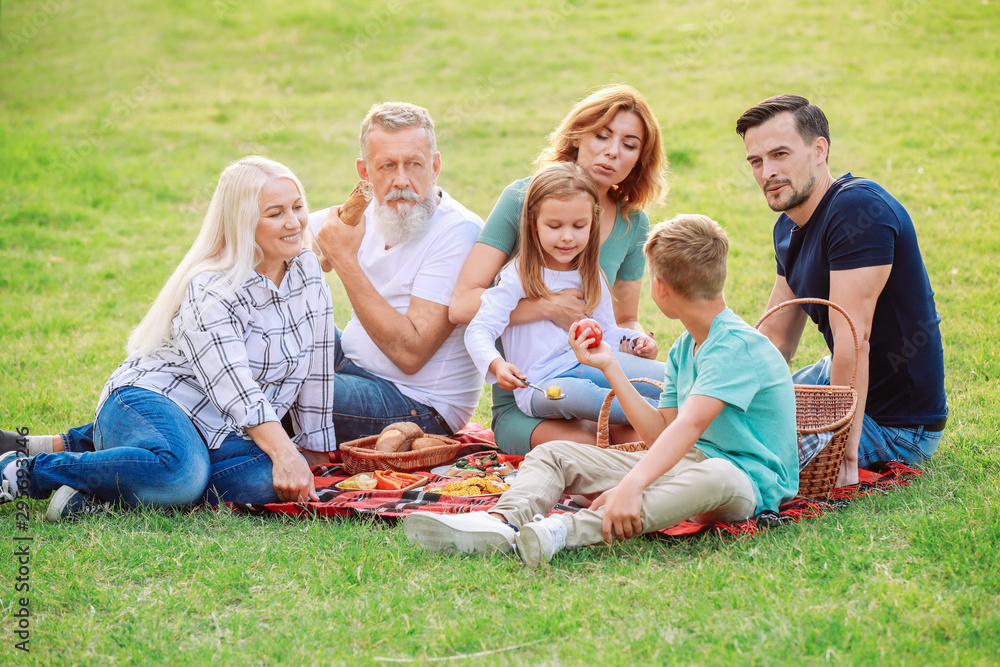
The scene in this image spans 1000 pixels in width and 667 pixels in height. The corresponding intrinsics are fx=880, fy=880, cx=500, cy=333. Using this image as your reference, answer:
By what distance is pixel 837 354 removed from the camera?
3.84 meters

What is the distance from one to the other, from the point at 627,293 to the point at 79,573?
3.02m

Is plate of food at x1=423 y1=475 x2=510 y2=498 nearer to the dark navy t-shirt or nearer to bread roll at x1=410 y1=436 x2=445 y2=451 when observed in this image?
bread roll at x1=410 y1=436 x2=445 y2=451

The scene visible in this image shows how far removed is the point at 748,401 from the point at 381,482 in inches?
71.3

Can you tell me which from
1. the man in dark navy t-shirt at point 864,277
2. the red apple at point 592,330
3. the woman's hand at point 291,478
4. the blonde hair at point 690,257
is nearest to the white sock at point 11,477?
the woman's hand at point 291,478

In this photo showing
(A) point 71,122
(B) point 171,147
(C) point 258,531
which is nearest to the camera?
(C) point 258,531

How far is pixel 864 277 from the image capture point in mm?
3865

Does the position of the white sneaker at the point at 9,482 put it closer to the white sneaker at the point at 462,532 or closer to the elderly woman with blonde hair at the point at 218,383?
the elderly woman with blonde hair at the point at 218,383

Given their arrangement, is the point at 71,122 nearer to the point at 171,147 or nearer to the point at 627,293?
the point at 171,147

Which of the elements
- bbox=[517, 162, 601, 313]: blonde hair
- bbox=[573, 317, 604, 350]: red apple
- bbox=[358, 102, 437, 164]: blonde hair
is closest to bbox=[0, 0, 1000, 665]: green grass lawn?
bbox=[573, 317, 604, 350]: red apple

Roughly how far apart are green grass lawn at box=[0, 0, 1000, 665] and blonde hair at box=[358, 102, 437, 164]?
201 centimetres

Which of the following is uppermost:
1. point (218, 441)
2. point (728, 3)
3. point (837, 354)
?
point (728, 3)

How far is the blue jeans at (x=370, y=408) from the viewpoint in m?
4.62

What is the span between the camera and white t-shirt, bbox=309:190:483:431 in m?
4.66

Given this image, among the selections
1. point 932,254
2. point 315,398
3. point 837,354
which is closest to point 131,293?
point 315,398
